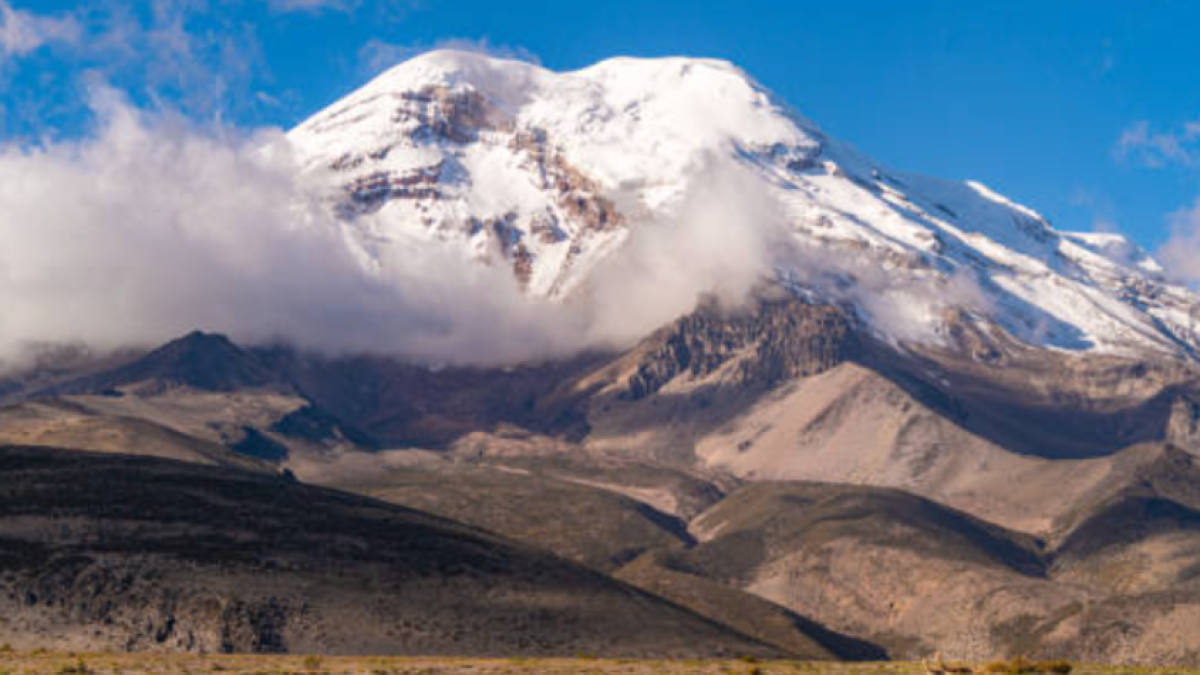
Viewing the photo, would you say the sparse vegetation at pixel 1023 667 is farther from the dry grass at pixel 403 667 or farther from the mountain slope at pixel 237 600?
the mountain slope at pixel 237 600

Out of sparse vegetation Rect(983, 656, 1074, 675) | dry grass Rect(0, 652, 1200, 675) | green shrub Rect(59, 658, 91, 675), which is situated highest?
sparse vegetation Rect(983, 656, 1074, 675)

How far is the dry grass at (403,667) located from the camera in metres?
109

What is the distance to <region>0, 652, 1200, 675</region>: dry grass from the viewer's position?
109125mm

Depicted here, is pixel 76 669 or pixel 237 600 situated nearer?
pixel 76 669

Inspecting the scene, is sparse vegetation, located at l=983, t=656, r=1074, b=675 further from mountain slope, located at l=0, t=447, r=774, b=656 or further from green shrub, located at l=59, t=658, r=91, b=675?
mountain slope, located at l=0, t=447, r=774, b=656

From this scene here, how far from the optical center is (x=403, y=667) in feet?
387

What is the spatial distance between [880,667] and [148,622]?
272ft

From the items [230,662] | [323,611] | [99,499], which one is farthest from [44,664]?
[99,499]

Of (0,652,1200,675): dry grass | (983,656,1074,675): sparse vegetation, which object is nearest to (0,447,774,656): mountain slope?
(0,652,1200,675): dry grass

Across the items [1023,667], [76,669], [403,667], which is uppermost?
[1023,667]

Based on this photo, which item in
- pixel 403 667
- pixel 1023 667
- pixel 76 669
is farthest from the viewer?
pixel 403 667

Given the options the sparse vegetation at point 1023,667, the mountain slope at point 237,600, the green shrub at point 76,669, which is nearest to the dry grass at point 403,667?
the green shrub at point 76,669

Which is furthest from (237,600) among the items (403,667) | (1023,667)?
(1023,667)

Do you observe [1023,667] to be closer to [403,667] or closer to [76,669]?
[403,667]
